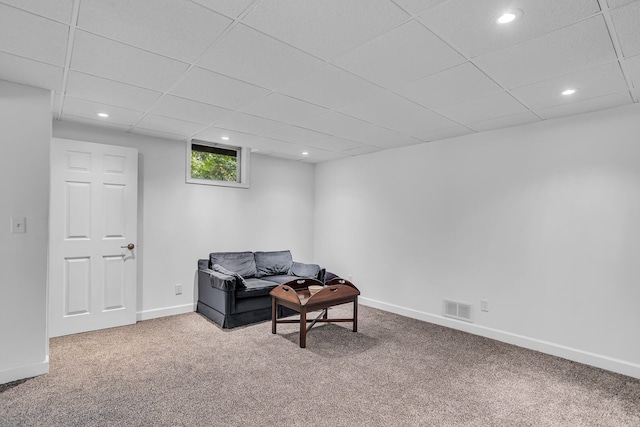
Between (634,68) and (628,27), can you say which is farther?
(634,68)

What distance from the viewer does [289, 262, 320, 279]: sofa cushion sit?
489cm

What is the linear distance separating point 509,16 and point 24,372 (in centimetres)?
417

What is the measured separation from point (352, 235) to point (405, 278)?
3.84ft

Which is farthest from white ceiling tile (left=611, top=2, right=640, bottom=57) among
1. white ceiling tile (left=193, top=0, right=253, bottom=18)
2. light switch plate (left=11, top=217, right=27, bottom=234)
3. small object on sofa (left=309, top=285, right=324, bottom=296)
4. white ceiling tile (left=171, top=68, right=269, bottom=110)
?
light switch plate (left=11, top=217, right=27, bottom=234)

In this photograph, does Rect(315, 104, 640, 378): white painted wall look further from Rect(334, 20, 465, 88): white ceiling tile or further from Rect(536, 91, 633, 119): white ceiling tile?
Rect(334, 20, 465, 88): white ceiling tile

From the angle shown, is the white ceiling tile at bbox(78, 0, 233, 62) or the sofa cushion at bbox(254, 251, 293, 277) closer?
the white ceiling tile at bbox(78, 0, 233, 62)

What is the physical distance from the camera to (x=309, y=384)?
2.62 meters

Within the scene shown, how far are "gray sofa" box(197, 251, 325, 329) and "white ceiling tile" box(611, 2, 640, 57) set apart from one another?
384 centimetres

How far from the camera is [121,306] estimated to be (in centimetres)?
400

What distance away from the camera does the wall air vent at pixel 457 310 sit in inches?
157

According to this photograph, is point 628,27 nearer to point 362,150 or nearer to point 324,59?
point 324,59

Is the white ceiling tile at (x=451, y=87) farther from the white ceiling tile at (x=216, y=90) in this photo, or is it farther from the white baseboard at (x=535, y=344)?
the white baseboard at (x=535, y=344)

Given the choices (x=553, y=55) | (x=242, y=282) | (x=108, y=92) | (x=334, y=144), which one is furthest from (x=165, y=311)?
(x=553, y=55)

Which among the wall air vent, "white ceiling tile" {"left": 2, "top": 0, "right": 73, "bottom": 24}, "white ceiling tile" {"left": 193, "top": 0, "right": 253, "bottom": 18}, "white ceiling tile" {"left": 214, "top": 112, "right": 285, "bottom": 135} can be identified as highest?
"white ceiling tile" {"left": 193, "top": 0, "right": 253, "bottom": 18}
